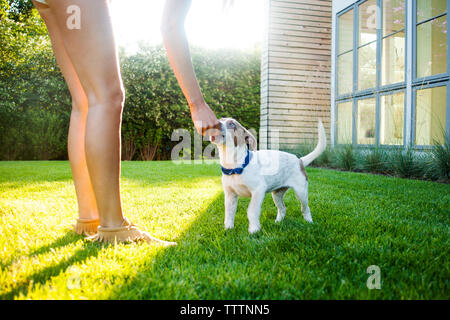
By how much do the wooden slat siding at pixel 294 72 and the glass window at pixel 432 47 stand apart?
302cm

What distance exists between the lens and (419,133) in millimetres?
5805

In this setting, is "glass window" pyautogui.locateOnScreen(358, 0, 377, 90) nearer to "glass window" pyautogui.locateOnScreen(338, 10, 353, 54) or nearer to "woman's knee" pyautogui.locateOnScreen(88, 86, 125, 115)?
"glass window" pyautogui.locateOnScreen(338, 10, 353, 54)

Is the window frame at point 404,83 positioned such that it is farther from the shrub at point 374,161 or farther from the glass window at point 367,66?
the shrub at point 374,161

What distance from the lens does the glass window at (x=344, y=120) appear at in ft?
24.3

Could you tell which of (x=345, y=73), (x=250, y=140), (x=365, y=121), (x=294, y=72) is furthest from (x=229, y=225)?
(x=294, y=72)

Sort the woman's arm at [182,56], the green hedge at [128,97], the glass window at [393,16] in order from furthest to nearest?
the green hedge at [128,97]
the glass window at [393,16]
the woman's arm at [182,56]

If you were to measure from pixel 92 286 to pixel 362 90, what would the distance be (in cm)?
700

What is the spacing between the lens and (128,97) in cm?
984

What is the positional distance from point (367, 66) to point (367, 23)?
98 centimetres

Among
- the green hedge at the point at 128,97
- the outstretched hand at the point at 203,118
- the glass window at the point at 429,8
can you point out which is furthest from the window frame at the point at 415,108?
the green hedge at the point at 128,97

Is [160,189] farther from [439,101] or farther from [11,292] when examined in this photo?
[439,101]

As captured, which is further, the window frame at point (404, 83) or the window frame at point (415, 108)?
the window frame at point (404, 83)

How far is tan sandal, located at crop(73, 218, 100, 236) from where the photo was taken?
1.91 m

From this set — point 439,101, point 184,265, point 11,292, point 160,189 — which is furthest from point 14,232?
point 439,101
